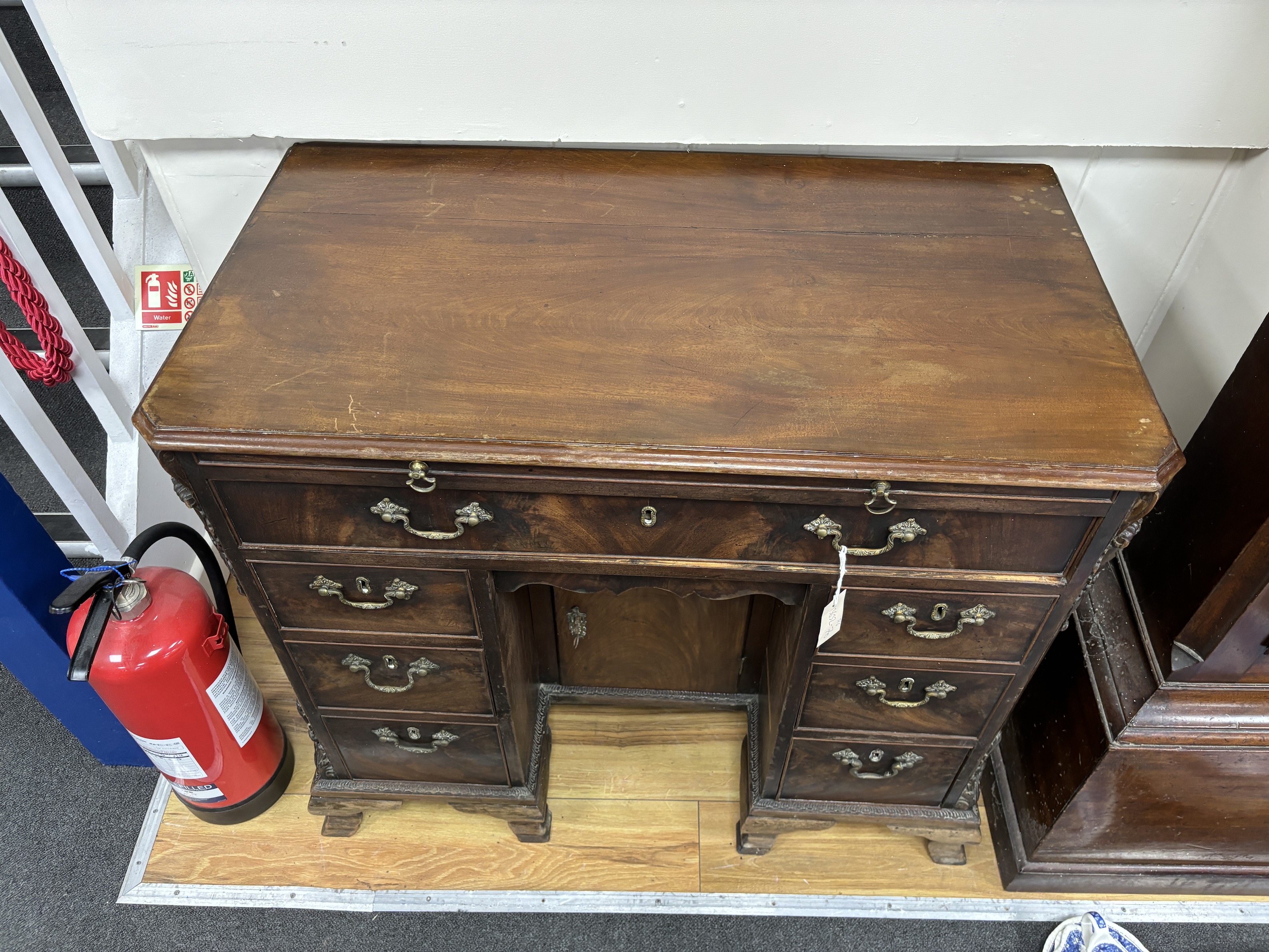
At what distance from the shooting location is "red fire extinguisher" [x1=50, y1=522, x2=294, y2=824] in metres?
1.21

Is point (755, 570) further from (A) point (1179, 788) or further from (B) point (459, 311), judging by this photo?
(A) point (1179, 788)

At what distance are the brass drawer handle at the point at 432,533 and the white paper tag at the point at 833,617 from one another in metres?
0.40

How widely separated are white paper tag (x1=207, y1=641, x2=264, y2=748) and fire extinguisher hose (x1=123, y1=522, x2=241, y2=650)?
51mm

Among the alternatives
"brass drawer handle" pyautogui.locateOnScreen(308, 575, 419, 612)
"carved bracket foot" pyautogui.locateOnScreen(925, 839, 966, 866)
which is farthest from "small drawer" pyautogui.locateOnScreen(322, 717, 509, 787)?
"carved bracket foot" pyautogui.locateOnScreen(925, 839, 966, 866)

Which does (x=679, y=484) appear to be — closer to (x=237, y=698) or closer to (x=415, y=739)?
(x=415, y=739)

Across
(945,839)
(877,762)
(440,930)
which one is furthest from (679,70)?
(440,930)

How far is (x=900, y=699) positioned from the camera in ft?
3.90

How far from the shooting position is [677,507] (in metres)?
0.95

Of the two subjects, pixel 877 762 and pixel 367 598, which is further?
pixel 877 762

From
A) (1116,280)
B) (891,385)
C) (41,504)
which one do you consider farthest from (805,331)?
(41,504)

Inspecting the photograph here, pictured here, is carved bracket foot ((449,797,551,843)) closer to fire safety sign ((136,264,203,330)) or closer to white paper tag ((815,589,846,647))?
white paper tag ((815,589,846,647))

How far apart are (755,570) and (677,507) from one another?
0.13m

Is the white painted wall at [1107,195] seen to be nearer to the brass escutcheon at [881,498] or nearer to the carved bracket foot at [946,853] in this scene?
the brass escutcheon at [881,498]

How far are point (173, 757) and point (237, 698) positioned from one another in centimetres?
12
